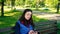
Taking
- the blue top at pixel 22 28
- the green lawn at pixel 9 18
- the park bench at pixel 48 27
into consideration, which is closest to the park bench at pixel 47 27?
the park bench at pixel 48 27

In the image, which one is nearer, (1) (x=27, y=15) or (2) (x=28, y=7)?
(1) (x=27, y=15)

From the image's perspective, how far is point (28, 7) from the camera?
389 centimetres

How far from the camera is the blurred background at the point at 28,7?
3623mm

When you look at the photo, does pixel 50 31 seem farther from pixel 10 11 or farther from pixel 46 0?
pixel 10 11

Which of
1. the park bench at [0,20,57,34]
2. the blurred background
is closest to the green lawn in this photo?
the blurred background

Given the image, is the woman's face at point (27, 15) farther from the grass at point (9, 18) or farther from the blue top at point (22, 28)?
the grass at point (9, 18)

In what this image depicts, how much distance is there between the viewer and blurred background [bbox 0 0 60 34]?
362 centimetres

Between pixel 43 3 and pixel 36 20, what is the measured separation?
0.43 metres

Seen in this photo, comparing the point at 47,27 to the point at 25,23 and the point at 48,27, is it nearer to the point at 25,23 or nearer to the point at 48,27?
the point at 48,27

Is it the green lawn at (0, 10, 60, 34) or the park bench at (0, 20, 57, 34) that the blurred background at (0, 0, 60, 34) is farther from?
the park bench at (0, 20, 57, 34)

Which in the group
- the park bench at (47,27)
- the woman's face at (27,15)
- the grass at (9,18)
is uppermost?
the woman's face at (27,15)

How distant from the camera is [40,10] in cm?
407

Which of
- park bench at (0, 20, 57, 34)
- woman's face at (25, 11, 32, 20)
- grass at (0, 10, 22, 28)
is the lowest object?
park bench at (0, 20, 57, 34)

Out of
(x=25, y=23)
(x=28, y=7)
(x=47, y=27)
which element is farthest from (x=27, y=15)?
(x=47, y=27)
